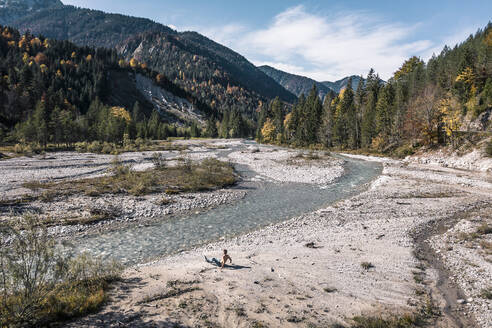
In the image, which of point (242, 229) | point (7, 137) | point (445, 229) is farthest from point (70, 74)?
point (445, 229)

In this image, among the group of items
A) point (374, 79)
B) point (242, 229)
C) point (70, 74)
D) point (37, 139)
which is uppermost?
point (70, 74)

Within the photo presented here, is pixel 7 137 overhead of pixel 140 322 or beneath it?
overhead

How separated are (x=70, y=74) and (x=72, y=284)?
577 ft

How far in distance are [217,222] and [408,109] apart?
62929 mm

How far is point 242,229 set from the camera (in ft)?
59.3

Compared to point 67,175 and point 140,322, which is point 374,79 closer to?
point 67,175

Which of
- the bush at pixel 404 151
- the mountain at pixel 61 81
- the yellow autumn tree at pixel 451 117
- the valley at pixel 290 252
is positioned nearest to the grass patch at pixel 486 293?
the valley at pixel 290 252

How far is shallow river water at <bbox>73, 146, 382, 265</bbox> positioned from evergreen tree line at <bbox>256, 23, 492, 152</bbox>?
1414 inches

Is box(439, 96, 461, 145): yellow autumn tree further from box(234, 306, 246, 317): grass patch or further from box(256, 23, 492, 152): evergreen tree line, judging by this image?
box(234, 306, 246, 317): grass patch

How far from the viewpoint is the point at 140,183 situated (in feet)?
87.8

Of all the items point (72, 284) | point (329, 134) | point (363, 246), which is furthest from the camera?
point (329, 134)

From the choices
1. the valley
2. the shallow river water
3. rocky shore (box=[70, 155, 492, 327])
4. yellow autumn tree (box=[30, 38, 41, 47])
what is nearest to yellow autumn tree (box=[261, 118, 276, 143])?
the shallow river water

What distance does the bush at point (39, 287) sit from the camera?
6.79 meters

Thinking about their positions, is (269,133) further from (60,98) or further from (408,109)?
(60,98)
